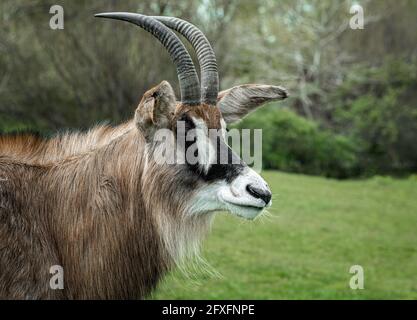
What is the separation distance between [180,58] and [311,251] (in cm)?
717

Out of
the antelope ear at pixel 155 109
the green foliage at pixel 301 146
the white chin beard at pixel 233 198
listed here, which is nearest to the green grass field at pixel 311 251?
the white chin beard at pixel 233 198

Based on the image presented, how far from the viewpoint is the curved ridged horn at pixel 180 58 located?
4758mm

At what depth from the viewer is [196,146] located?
459cm

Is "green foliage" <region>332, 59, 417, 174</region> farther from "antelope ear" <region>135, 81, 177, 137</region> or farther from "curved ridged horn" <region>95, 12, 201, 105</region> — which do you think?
"antelope ear" <region>135, 81, 177, 137</region>

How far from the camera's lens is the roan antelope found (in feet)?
14.7

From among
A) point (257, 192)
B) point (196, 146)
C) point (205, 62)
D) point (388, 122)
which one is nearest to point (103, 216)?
point (196, 146)

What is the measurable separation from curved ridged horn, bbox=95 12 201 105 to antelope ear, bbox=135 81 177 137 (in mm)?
161

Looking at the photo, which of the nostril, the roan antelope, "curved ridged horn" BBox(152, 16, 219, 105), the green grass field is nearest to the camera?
the nostril

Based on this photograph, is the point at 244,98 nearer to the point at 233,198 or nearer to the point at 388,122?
the point at 233,198

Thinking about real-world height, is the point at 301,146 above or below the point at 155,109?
above

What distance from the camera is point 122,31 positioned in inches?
719

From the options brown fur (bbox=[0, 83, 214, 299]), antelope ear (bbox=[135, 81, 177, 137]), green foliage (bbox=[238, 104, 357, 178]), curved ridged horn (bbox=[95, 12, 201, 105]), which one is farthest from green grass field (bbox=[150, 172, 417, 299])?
green foliage (bbox=[238, 104, 357, 178])

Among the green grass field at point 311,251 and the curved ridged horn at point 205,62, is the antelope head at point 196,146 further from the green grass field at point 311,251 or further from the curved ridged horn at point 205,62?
the green grass field at point 311,251

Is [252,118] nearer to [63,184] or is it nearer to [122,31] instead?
[122,31]
